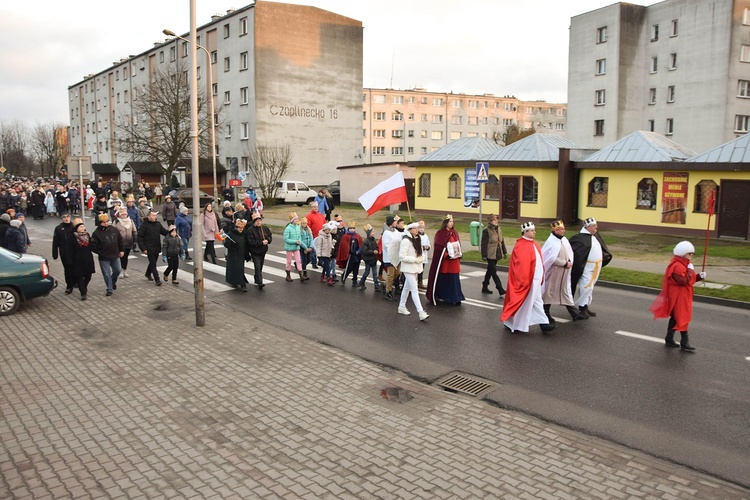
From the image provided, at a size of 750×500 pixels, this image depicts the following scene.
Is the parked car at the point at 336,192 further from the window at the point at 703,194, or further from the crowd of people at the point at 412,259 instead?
the crowd of people at the point at 412,259

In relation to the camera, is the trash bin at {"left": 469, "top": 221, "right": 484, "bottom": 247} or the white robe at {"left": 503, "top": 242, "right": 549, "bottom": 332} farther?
the trash bin at {"left": 469, "top": 221, "right": 484, "bottom": 247}

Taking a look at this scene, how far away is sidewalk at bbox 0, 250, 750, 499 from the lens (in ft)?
16.5

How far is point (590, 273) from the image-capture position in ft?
36.1

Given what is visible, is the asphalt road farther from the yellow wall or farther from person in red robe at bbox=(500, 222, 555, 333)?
the yellow wall

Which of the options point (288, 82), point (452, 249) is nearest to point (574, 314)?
point (452, 249)

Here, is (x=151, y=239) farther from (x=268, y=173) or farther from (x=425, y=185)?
(x=268, y=173)

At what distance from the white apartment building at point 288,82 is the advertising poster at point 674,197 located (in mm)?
31591

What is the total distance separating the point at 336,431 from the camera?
611cm

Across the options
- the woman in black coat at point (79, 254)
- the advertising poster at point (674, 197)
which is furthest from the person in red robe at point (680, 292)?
the advertising poster at point (674, 197)

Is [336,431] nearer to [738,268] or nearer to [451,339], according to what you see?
[451,339]

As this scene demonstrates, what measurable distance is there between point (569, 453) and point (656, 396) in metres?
2.09

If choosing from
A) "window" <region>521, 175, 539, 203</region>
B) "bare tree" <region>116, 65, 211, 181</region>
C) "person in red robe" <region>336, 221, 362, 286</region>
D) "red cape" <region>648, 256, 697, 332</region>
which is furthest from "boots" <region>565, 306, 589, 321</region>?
"bare tree" <region>116, 65, 211, 181</region>

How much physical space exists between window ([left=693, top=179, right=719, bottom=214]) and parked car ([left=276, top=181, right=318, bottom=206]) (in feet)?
78.9

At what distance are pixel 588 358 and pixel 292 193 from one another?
111 feet
